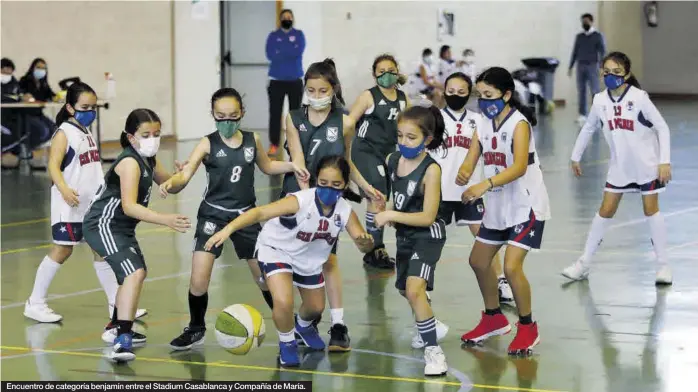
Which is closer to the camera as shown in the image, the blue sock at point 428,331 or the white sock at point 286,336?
the blue sock at point 428,331

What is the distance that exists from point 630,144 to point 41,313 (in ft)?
16.0

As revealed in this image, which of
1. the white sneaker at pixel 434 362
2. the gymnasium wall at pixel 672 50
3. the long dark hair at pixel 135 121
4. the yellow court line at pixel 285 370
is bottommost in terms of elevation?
the yellow court line at pixel 285 370

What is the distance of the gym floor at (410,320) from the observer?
7438mm

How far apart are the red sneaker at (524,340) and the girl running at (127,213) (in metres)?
2.44

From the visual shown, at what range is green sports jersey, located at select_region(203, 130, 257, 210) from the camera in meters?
8.15

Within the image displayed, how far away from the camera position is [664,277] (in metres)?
9.98

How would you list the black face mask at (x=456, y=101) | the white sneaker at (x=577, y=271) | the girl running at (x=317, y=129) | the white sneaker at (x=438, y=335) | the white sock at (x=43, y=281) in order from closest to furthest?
the white sneaker at (x=438, y=335) → the girl running at (x=317, y=129) → the white sock at (x=43, y=281) → the black face mask at (x=456, y=101) → the white sneaker at (x=577, y=271)

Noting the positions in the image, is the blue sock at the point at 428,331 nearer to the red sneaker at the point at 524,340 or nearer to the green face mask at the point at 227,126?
the red sneaker at the point at 524,340

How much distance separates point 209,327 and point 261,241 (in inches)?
52.0

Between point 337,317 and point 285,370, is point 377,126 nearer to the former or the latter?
point 337,317

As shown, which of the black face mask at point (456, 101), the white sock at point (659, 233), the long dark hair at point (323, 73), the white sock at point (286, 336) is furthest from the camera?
the white sock at point (659, 233)

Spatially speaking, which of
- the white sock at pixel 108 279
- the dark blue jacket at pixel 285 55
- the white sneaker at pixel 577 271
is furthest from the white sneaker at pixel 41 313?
the dark blue jacket at pixel 285 55

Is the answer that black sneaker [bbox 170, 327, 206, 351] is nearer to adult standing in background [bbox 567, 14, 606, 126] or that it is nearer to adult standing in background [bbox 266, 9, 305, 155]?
→ adult standing in background [bbox 266, 9, 305, 155]

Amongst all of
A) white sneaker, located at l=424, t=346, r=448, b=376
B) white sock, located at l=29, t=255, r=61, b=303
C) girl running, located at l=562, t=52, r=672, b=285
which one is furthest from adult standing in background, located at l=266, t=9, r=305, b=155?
white sneaker, located at l=424, t=346, r=448, b=376
